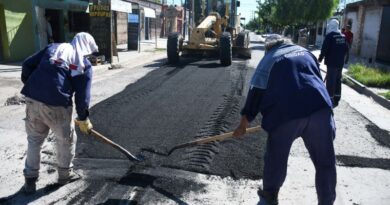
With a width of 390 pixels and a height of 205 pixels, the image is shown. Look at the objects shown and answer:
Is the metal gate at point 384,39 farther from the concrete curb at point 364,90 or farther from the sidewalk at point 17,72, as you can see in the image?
the sidewalk at point 17,72

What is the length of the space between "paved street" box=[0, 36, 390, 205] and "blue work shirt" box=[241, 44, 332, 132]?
1.14 m

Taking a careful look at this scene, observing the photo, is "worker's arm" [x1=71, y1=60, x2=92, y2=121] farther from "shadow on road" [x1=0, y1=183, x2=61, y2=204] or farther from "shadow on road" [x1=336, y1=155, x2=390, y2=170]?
"shadow on road" [x1=336, y1=155, x2=390, y2=170]

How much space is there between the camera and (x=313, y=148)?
3664 mm

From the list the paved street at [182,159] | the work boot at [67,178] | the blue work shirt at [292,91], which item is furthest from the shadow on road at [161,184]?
the blue work shirt at [292,91]

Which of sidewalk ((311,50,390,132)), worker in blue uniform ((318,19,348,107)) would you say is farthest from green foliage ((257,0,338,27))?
worker in blue uniform ((318,19,348,107))

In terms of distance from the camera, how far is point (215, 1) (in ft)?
61.3

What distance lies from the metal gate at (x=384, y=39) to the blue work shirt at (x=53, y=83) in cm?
1642

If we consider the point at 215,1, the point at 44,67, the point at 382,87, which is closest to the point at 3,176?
the point at 44,67

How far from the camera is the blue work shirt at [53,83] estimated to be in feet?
13.1

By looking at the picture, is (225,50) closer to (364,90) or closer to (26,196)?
(364,90)

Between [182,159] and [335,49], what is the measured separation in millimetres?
4973

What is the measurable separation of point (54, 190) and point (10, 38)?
1119cm

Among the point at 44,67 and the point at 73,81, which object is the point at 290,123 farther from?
the point at 44,67

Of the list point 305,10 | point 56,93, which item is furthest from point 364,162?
point 305,10
